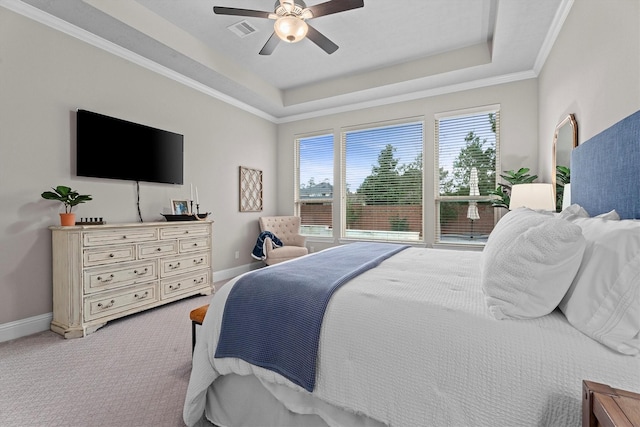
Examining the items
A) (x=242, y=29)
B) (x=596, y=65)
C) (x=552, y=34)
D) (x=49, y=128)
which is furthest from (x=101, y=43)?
(x=552, y=34)

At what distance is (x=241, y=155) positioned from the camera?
490cm

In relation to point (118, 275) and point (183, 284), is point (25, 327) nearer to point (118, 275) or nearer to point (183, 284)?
point (118, 275)

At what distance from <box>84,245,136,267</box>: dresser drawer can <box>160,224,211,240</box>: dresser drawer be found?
36 centimetres

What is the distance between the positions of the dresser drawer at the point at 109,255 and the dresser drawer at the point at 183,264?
36cm

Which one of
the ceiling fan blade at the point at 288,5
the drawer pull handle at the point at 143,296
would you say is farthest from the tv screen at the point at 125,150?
the ceiling fan blade at the point at 288,5

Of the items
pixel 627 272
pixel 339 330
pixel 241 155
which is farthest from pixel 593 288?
pixel 241 155

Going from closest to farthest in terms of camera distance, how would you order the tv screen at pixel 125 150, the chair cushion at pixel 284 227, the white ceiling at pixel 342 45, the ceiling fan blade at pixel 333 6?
the ceiling fan blade at pixel 333 6 → the white ceiling at pixel 342 45 → the tv screen at pixel 125 150 → the chair cushion at pixel 284 227

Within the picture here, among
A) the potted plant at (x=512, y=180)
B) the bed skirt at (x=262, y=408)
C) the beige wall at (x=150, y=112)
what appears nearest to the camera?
the bed skirt at (x=262, y=408)

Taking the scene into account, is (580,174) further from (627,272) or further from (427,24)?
(427,24)

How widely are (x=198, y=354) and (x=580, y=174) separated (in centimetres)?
264

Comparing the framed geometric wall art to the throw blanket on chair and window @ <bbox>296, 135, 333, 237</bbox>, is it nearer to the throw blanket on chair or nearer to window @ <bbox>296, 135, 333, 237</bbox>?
the throw blanket on chair

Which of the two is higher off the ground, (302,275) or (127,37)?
(127,37)

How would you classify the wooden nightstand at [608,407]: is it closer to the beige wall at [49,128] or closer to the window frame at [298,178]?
the beige wall at [49,128]

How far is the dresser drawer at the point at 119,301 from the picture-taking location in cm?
264
